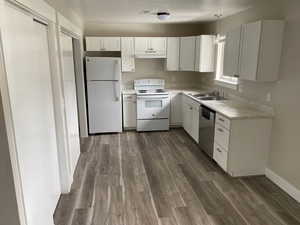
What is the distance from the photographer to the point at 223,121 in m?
3.30

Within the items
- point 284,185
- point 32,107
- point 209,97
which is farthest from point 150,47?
point 32,107

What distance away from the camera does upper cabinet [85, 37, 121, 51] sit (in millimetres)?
5166

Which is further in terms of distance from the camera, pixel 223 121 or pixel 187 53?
pixel 187 53

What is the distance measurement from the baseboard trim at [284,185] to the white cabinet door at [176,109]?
2.54 m

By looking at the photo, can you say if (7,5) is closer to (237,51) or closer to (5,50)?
(5,50)

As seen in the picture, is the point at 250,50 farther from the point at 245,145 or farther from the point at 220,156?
the point at 220,156

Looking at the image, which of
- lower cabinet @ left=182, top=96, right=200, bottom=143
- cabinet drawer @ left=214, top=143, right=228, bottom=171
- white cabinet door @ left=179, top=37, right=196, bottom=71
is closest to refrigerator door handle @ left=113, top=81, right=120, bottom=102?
lower cabinet @ left=182, top=96, right=200, bottom=143

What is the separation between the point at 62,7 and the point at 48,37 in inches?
29.7

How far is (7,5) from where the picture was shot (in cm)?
143

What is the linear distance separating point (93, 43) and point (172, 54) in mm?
1817

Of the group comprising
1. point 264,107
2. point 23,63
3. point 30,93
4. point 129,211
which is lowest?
point 129,211

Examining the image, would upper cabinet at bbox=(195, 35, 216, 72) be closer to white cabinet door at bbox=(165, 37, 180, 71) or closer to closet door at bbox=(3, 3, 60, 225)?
white cabinet door at bbox=(165, 37, 180, 71)

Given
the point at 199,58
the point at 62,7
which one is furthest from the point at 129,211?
the point at 199,58

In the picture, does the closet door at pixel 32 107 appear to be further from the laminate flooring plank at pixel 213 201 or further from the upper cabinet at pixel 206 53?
the upper cabinet at pixel 206 53
